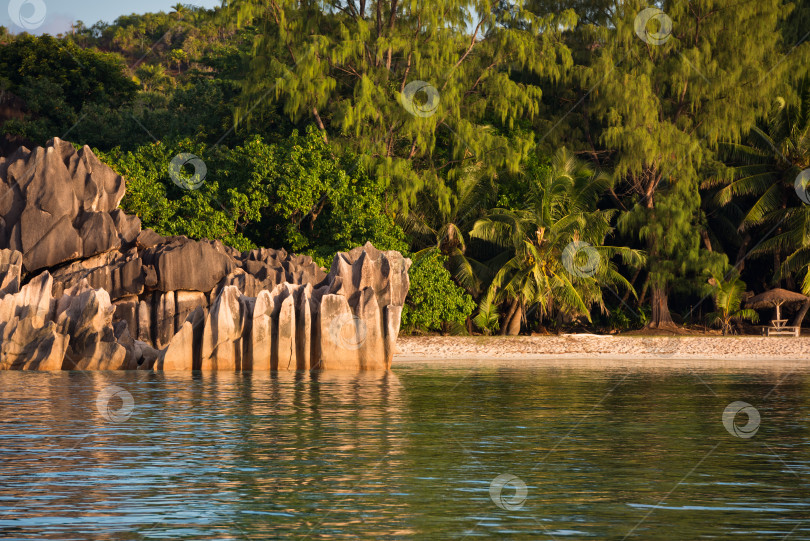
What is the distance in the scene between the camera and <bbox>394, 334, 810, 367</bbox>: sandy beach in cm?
3103

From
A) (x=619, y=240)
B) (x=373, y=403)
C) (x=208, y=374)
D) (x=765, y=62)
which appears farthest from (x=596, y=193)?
(x=373, y=403)

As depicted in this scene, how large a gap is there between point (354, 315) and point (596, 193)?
18.5m

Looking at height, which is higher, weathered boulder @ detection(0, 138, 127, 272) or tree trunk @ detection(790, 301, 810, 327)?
weathered boulder @ detection(0, 138, 127, 272)

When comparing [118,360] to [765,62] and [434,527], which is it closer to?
[434,527]

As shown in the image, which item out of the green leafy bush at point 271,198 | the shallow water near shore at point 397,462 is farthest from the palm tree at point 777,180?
the shallow water near shore at point 397,462

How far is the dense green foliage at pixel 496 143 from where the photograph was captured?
35.4m

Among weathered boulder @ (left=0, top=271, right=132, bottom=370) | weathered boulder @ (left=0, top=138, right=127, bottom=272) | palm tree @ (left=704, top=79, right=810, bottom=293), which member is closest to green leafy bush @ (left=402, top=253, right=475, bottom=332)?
weathered boulder @ (left=0, top=138, right=127, bottom=272)

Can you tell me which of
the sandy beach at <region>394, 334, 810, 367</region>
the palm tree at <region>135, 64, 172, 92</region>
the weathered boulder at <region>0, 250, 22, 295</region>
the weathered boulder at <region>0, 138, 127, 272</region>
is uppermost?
the palm tree at <region>135, 64, 172, 92</region>

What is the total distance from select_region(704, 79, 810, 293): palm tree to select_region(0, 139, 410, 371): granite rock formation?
1919 cm

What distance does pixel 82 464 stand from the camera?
1120 centimetres

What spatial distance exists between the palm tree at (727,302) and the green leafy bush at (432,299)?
11.0 metres

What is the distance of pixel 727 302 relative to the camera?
130 feet

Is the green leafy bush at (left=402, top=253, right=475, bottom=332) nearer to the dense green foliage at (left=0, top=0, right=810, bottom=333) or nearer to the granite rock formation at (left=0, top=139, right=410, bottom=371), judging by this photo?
the dense green foliage at (left=0, top=0, right=810, bottom=333)

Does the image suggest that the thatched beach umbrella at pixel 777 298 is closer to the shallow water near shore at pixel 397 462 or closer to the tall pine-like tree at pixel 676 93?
the tall pine-like tree at pixel 676 93
